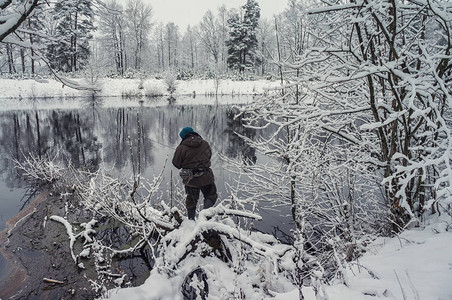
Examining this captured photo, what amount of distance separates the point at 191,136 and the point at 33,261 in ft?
12.1

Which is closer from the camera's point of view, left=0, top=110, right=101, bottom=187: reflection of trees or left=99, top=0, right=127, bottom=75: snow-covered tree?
left=0, top=110, right=101, bottom=187: reflection of trees

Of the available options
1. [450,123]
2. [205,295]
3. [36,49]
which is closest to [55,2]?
[36,49]

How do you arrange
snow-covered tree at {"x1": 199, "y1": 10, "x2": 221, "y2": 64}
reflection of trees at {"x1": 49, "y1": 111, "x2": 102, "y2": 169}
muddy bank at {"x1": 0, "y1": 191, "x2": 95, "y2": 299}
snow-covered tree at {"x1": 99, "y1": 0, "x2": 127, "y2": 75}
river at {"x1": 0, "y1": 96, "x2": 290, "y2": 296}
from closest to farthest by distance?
muddy bank at {"x1": 0, "y1": 191, "x2": 95, "y2": 299} → river at {"x1": 0, "y1": 96, "x2": 290, "y2": 296} → reflection of trees at {"x1": 49, "y1": 111, "x2": 102, "y2": 169} → snow-covered tree at {"x1": 99, "y1": 0, "x2": 127, "y2": 75} → snow-covered tree at {"x1": 199, "y1": 10, "x2": 221, "y2": 64}

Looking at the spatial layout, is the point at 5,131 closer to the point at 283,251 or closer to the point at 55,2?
the point at 55,2

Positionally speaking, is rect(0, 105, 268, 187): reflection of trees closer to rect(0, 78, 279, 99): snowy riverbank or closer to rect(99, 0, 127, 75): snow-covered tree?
rect(0, 78, 279, 99): snowy riverbank

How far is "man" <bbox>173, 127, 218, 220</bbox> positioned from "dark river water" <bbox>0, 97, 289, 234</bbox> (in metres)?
1.88

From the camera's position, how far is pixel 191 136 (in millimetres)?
4953

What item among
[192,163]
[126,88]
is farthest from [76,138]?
[126,88]

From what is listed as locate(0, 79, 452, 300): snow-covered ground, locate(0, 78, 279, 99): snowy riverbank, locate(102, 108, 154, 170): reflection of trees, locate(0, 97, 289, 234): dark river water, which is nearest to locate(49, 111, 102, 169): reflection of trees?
locate(0, 97, 289, 234): dark river water

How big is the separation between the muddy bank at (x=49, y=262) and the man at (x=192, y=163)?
65.8 inches

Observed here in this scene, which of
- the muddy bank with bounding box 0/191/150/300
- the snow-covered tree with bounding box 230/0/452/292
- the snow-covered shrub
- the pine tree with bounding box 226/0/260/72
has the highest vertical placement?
the pine tree with bounding box 226/0/260/72

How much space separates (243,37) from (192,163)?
40519mm

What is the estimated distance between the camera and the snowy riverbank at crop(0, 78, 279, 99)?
105ft

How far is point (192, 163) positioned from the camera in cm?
491
